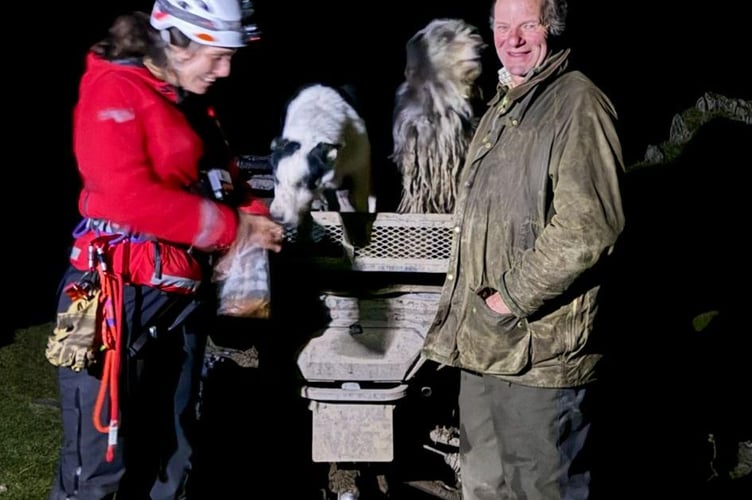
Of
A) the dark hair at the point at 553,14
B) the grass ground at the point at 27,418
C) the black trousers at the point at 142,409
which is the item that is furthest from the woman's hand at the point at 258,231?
the grass ground at the point at 27,418

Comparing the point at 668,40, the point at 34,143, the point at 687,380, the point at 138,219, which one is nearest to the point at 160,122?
the point at 138,219

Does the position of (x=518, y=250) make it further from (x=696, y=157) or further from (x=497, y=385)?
(x=696, y=157)

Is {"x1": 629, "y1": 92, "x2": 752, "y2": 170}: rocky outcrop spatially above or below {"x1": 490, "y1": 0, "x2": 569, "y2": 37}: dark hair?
Answer: below

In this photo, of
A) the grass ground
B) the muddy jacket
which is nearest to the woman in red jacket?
the muddy jacket

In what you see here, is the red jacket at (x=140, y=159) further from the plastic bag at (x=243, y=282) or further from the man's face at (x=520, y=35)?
the man's face at (x=520, y=35)

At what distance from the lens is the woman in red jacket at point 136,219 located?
2.18m

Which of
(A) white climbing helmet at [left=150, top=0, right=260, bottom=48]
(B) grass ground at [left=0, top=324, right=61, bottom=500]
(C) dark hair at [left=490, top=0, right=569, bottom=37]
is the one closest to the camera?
(C) dark hair at [left=490, top=0, right=569, bottom=37]

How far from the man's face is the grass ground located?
7.37ft

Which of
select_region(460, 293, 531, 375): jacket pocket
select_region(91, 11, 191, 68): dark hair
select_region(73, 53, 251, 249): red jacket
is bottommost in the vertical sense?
select_region(460, 293, 531, 375): jacket pocket

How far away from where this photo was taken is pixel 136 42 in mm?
2297

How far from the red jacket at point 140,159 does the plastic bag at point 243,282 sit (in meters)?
0.17

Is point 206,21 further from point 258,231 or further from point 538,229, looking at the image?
point 538,229

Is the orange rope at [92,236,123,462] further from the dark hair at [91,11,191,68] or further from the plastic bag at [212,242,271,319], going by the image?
the dark hair at [91,11,191,68]

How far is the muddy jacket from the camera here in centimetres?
200
